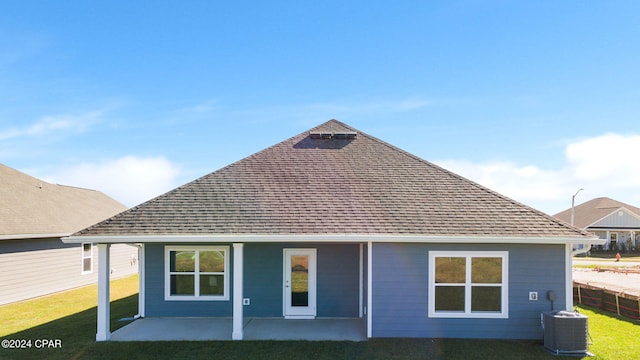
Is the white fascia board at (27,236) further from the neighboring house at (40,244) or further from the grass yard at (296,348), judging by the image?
the grass yard at (296,348)

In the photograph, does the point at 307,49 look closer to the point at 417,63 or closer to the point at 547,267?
the point at 417,63

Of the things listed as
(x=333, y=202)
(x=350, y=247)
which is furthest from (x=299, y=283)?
(x=333, y=202)

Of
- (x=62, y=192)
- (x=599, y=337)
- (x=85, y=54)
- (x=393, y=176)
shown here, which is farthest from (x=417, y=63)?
(x=62, y=192)

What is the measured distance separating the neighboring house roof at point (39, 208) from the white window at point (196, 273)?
671cm

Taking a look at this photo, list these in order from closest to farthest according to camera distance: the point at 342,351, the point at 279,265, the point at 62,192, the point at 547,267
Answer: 1. the point at 342,351
2. the point at 547,267
3. the point at 279,265
4. the point at 62,192

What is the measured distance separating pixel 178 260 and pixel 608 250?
4419cm

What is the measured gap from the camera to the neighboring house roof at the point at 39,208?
14250mm

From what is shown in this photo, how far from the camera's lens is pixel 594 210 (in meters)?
42.5

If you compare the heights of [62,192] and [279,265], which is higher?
[62,192]

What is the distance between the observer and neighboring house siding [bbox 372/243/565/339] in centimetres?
896

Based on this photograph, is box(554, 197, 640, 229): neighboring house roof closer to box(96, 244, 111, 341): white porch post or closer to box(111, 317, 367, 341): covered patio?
box(111, 317, 367, 341): covered patio

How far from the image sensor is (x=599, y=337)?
31.2ft

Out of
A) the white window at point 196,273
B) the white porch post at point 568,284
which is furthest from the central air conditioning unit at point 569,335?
the white window at point 196,273

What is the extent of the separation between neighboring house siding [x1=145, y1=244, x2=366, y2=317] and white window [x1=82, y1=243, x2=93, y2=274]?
30.0ft
